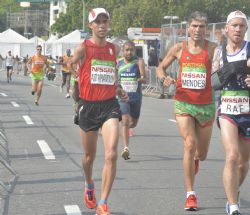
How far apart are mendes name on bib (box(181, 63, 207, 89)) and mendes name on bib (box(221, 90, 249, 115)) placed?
2.34 ft

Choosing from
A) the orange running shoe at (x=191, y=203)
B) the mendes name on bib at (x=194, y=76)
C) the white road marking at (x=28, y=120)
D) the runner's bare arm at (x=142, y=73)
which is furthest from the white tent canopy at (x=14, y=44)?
the orange running shoe at (x=191, y=203)

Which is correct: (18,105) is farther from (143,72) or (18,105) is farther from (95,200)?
(95,200)

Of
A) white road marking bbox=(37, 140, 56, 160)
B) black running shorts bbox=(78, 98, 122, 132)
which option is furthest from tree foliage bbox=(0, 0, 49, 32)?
black running shorts bbox=(78, 98, 122, 132)

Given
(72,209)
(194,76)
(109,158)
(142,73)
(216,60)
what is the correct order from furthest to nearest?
→ (142,73), (194,76), (72,209), (216,60), (109,158)

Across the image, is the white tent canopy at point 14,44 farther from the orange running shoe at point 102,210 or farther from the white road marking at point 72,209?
the orange running shoe at point 102,210

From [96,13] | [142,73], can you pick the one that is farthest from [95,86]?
[142,73]

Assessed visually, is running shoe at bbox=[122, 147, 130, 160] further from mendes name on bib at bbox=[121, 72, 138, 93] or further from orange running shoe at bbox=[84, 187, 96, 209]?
orange running shoe at bbox=[84, 187, 96, 209]

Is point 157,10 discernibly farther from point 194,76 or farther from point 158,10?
point 194,76

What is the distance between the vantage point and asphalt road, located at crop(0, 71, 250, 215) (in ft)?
25.7

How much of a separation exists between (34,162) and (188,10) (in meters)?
45.8

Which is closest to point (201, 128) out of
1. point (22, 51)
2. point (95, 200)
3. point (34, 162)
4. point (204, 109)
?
point (204, 109)

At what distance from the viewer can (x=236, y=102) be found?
720 cm

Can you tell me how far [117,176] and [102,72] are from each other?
8.38 feet

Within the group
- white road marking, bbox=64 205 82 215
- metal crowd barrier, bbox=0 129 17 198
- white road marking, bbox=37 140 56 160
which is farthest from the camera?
white road marking, bbox=37 140 56 160
